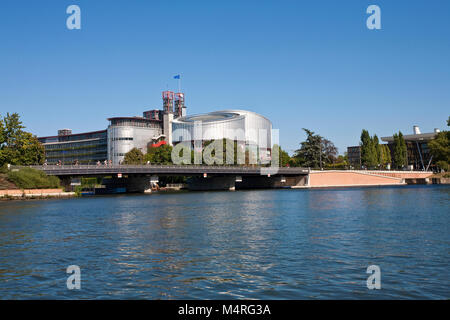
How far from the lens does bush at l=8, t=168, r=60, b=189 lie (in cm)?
7419

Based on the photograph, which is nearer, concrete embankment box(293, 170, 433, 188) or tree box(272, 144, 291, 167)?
concrete embankment box(293, 170, 433, 188)

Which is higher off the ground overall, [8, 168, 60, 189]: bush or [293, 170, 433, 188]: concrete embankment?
[8, 168, 60, 189]: bush

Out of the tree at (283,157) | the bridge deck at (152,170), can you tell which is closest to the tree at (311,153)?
the tree at (283,157)

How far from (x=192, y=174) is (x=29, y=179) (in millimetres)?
37913

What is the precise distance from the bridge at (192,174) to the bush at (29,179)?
1.93m

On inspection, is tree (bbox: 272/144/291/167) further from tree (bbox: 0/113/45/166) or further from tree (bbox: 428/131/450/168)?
tree (bbox: 0/113/45/166)

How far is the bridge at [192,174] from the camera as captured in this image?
82000 millimetres

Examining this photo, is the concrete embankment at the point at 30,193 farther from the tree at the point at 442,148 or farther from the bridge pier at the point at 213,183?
the tree at the point at 442,148

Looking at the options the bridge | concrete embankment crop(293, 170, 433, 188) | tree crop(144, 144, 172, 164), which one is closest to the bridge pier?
the bridge

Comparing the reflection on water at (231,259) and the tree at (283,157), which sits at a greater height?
the tree at (283,157)

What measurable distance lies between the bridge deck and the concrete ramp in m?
5.04

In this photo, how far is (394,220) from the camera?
104 ft

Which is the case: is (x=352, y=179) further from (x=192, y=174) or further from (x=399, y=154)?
(x=192, y=174)
